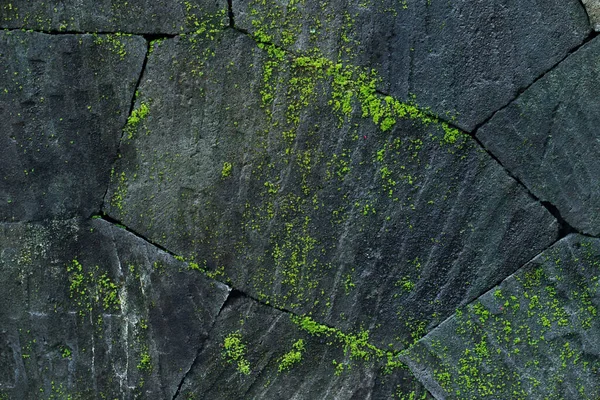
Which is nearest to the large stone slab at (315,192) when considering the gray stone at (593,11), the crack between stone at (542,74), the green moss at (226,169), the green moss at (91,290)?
the green moss at (226,169)

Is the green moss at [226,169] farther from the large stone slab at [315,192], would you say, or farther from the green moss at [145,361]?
the green moss at [145,361]

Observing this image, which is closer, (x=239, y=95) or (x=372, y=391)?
(x=239, y=95)

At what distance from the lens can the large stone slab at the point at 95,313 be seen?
2.15 m

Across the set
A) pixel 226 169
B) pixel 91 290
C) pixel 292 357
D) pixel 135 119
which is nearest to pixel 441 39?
pixel 226 169

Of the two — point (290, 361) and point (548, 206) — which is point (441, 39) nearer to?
point (548, 206)

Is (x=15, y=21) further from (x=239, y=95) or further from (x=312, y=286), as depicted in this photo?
(x=312, y=286)

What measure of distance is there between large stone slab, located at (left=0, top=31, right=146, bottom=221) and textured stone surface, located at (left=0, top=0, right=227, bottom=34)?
0.04 m

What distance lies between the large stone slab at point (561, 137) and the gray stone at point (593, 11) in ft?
0.17

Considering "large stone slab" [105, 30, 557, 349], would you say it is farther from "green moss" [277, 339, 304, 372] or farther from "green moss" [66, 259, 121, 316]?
"green moss" [66, 259, 121, 316]

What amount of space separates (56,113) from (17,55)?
22cm

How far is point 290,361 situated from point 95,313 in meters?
0.70

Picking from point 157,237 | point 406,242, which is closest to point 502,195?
point 406,242

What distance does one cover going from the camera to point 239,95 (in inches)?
80.6

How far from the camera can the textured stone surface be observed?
6.63ft
